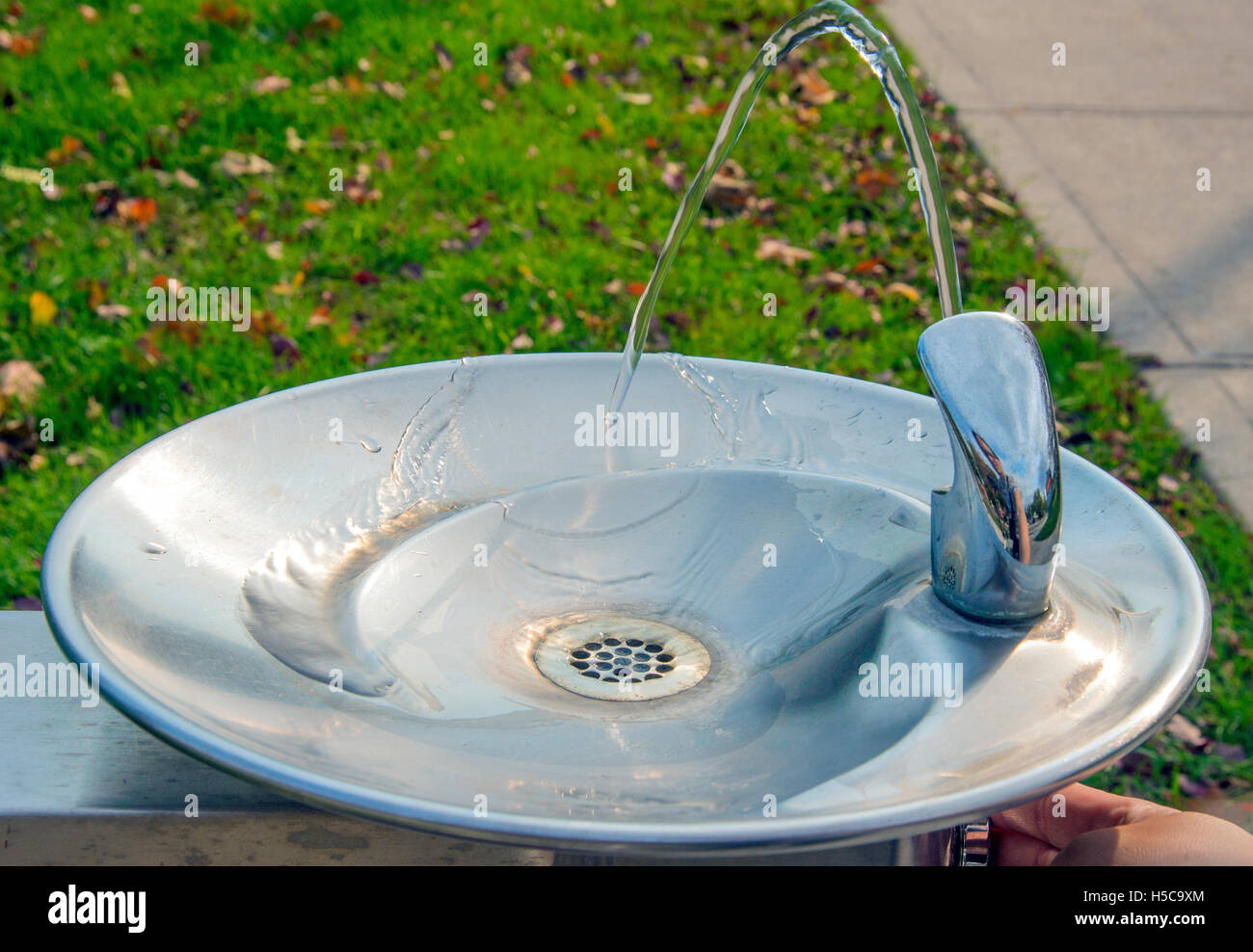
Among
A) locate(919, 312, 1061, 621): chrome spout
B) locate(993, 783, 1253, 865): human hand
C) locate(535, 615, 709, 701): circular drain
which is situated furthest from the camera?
locate(535, 615, 709, 701): circular drain

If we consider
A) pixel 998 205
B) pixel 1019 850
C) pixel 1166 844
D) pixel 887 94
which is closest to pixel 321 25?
pixel 998 205

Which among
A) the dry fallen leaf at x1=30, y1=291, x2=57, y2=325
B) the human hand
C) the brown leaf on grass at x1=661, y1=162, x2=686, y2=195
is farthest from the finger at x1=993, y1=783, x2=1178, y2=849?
the brown leaf on grass at x1=661, y1=162, x2=686, y2=195

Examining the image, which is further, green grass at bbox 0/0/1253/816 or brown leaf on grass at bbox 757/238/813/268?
brown leaf on grass at bbox 757/238/813/268

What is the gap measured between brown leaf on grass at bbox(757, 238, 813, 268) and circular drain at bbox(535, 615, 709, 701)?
2.98 m

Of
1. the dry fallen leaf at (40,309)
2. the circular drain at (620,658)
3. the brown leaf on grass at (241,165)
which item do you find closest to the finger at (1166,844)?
the circular drain at (620,658)

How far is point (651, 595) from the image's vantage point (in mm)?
1569

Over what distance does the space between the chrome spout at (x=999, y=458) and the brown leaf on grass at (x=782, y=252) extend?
3130 millimetres

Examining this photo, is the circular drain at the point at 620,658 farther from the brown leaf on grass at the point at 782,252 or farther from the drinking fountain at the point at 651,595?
the brown leaf on grass at the point at 782,252

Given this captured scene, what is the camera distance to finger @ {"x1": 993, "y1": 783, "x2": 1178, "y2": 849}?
1529 mm

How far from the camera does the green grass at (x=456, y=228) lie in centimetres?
344

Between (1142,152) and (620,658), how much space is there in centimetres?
467

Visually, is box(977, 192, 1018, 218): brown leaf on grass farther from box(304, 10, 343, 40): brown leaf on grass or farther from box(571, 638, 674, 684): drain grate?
box(571, 638, 674, 684): drain grate

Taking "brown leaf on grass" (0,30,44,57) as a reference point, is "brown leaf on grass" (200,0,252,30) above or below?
above
